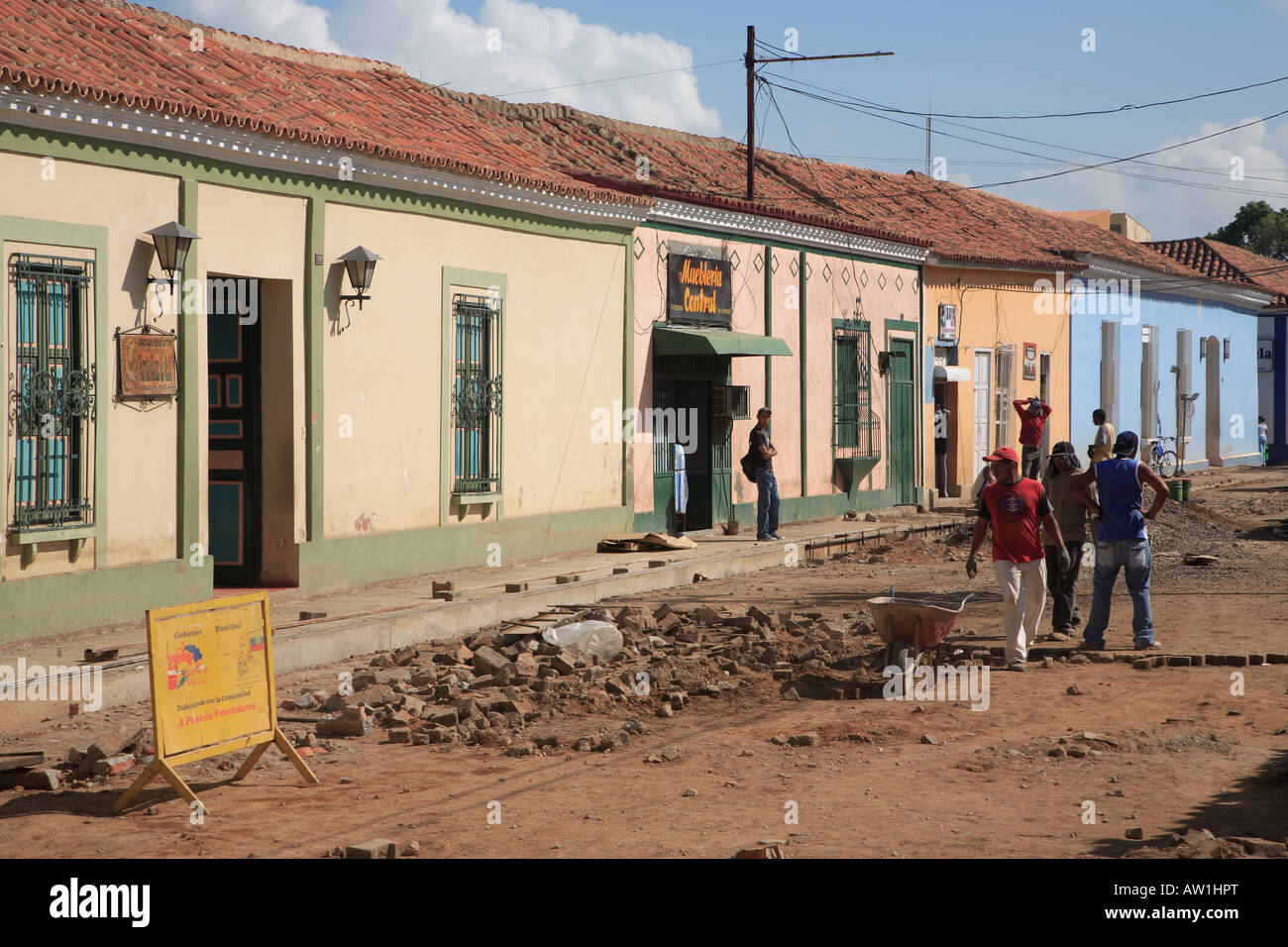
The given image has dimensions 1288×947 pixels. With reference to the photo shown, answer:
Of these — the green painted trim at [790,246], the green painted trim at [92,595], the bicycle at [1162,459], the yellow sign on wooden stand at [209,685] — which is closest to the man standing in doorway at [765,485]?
the green painted trim at [790,246]

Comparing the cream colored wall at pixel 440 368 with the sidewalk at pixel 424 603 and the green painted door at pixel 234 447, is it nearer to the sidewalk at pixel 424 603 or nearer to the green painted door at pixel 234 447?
the green painted door at pixel 234 447

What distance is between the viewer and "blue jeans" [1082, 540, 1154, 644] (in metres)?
11.0

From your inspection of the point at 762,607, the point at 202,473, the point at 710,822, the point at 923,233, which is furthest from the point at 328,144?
the point at 923,233

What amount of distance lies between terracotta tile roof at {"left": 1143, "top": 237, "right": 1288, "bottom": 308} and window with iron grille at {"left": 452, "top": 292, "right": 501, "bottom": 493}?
2902 cm

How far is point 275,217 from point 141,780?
6953 mm

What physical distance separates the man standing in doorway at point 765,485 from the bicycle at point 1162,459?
58.7 feet

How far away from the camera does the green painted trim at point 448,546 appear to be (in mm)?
13234

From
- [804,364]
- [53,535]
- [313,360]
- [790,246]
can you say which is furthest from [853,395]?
[53,535]

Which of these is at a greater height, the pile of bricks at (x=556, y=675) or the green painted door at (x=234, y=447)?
the green painted door at (x=234, y=447)

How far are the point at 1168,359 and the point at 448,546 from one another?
1023 inches

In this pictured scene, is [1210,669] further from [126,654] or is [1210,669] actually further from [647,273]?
[647,273]

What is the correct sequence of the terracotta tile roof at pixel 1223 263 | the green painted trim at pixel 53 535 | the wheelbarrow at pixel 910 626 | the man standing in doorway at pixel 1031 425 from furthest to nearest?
1. the terracotta tile roof at pixel 1223 263
2. the man standing in doorway at pixel 1031 425
3. the green painted trim at pixel 53 535
4. the wheelbarrow at pixel 910 626

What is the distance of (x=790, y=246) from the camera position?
69.3 ft
